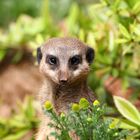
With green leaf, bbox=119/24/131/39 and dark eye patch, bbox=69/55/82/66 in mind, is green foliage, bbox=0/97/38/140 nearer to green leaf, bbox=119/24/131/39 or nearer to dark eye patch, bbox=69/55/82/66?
green leaf, bbox=119/24/131/39

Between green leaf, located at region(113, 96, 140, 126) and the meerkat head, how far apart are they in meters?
0.40

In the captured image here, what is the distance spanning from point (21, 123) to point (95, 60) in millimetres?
772

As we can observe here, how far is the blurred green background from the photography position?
4.51 meters

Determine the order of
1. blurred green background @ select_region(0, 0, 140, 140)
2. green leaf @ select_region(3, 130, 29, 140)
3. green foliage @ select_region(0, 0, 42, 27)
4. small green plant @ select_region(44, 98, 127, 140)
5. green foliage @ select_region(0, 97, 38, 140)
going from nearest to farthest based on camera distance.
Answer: small green plant @ select_region(44, 98, 127, 140) → blurred green background @ select_region(0, 0, 140, 140) → green leaf @ select_region(3, 130, 29, 140) → green foliage @ select_region(0, 97, 38, 140) → green foliage @ select_region(0, 0, 42, 27)

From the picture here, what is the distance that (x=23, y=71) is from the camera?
6234 mm

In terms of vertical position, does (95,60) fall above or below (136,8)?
below

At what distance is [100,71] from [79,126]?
1.62 m

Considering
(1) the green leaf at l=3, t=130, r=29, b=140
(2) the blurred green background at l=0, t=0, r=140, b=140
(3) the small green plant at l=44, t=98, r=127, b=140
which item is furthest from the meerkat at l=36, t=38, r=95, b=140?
(1) the green leaf at l=3, t=130, r=29, b=140

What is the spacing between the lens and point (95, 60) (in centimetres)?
485

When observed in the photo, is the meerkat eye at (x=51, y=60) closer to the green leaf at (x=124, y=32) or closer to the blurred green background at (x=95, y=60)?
the blurred green background at (x=95, y=60)

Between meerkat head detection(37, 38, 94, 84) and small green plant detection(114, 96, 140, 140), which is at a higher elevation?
meerkat head detection(37, 38, 94, 84)

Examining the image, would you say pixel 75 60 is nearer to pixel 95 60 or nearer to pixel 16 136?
pixel 95 60

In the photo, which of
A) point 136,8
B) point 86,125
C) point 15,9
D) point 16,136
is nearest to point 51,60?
point 86,125

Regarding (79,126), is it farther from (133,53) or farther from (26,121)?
(26,121)
